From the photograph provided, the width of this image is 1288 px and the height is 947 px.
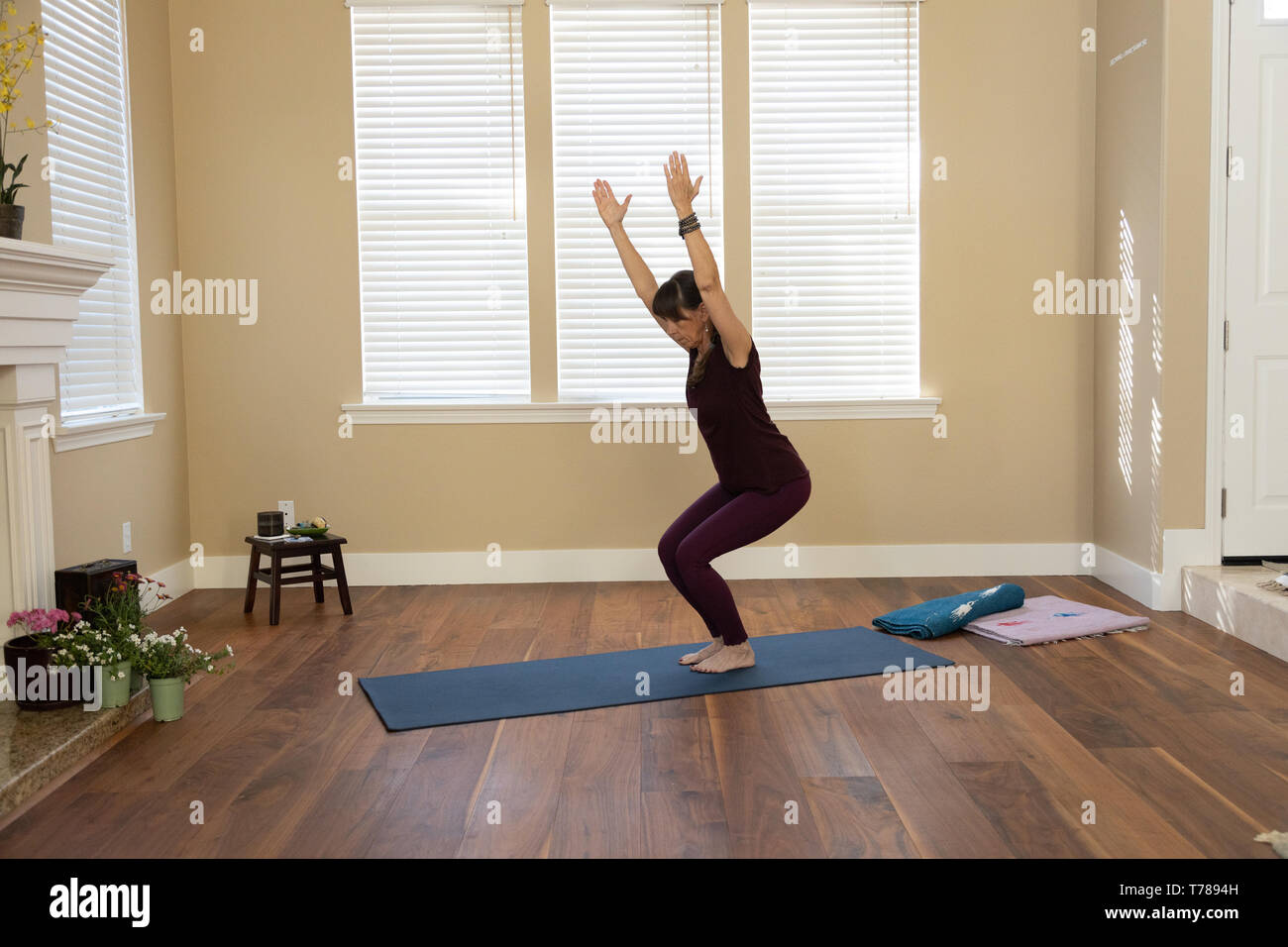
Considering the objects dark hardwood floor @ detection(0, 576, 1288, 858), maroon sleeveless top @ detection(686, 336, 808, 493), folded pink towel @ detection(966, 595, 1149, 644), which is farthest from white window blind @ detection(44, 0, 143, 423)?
folded pink towel @ detection(966, 595, 1149, 644)

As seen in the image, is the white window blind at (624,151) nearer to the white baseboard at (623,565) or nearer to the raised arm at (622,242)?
the white baseboard at (623,565)

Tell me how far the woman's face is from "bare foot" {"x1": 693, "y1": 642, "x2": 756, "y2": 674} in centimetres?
103

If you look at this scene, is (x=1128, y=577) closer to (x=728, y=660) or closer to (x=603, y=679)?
(x=728, y=660)

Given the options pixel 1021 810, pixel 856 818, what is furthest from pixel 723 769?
pixel 1021 810

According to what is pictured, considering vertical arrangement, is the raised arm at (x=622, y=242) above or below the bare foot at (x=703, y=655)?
above

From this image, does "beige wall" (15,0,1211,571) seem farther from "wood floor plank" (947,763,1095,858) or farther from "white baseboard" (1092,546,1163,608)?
"wood floor plank" (947,763,1095,858)

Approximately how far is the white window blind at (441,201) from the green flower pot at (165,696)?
224cm

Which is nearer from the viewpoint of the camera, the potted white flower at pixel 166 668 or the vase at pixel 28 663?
the vase at pixel 28 663

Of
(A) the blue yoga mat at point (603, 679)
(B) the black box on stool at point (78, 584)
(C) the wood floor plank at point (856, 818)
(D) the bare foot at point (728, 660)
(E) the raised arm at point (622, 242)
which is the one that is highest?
(E) the raised arm at point (622, 242)

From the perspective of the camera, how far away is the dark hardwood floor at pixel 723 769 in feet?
8.39

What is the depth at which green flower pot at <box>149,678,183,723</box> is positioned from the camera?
11.2ft

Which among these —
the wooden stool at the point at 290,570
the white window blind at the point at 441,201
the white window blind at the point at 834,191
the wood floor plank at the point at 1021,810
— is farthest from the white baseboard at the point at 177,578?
the wood floor plank at the point at 1021,810
